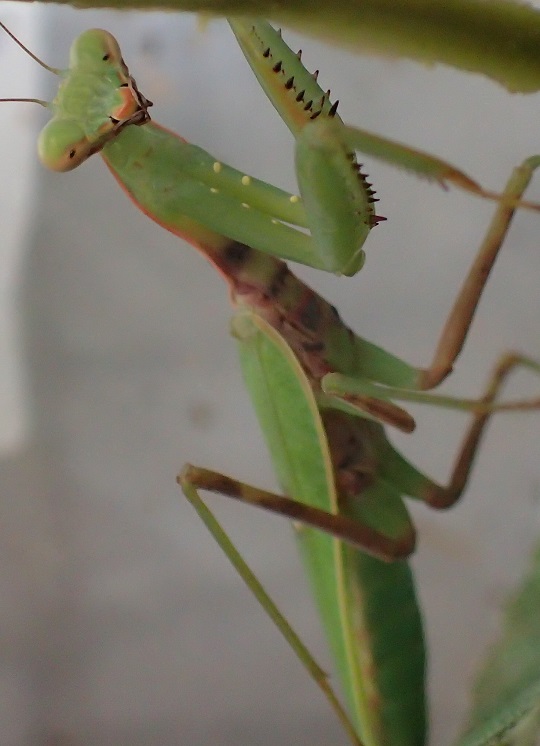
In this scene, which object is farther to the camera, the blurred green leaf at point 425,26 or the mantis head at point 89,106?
the mantis head at point 89,106

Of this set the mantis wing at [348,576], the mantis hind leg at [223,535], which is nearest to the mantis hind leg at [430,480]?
the mantis wing at [348,576]

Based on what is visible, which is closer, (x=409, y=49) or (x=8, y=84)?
(x=409, y=49)

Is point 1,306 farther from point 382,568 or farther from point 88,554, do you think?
point 382,568

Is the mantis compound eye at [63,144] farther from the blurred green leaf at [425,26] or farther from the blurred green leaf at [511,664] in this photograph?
the blurred green leaf at [511,664]

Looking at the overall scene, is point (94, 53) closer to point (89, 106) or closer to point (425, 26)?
point (89, 106)

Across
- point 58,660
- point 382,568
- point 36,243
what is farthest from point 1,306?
point 382,568


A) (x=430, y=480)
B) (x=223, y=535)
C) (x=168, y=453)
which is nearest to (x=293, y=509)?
(x=223, y=535)

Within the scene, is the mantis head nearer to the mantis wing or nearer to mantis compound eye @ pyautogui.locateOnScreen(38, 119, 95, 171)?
mantis compound eye @ pyautogui.locateOnScreen(38, 119, 95, 171)
